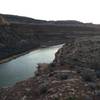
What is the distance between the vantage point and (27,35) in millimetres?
126375

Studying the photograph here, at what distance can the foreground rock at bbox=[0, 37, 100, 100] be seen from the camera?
21.8 meters

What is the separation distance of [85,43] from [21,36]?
303ft

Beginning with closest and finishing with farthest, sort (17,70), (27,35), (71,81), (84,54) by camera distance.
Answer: (71,81) → (84,54) → (17,70) → (27,35)

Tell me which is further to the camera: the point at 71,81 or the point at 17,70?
the point at 17,70

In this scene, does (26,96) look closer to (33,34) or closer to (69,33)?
(33,34)

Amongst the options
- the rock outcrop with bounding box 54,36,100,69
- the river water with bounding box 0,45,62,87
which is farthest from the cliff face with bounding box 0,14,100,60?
the rock outcrop with bounding box 54,36,100,69

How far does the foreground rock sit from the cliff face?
5766cm

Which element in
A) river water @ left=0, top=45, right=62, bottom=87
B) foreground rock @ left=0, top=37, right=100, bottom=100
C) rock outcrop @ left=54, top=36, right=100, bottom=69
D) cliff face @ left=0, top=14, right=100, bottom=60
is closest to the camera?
foreground rock @ left=0, top=37, right=100, bottom=100

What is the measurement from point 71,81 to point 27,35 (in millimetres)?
103719

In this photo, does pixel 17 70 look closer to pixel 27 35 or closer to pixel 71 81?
pixel 71 81

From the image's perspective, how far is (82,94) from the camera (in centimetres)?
2142

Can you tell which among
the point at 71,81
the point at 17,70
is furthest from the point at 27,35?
the point at 71,81

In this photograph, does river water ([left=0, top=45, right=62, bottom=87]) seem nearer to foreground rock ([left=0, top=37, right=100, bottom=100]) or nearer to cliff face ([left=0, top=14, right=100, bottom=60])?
A: foreground rock ([left=0, top=37, right=100, bottom=100])

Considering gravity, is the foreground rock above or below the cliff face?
above
